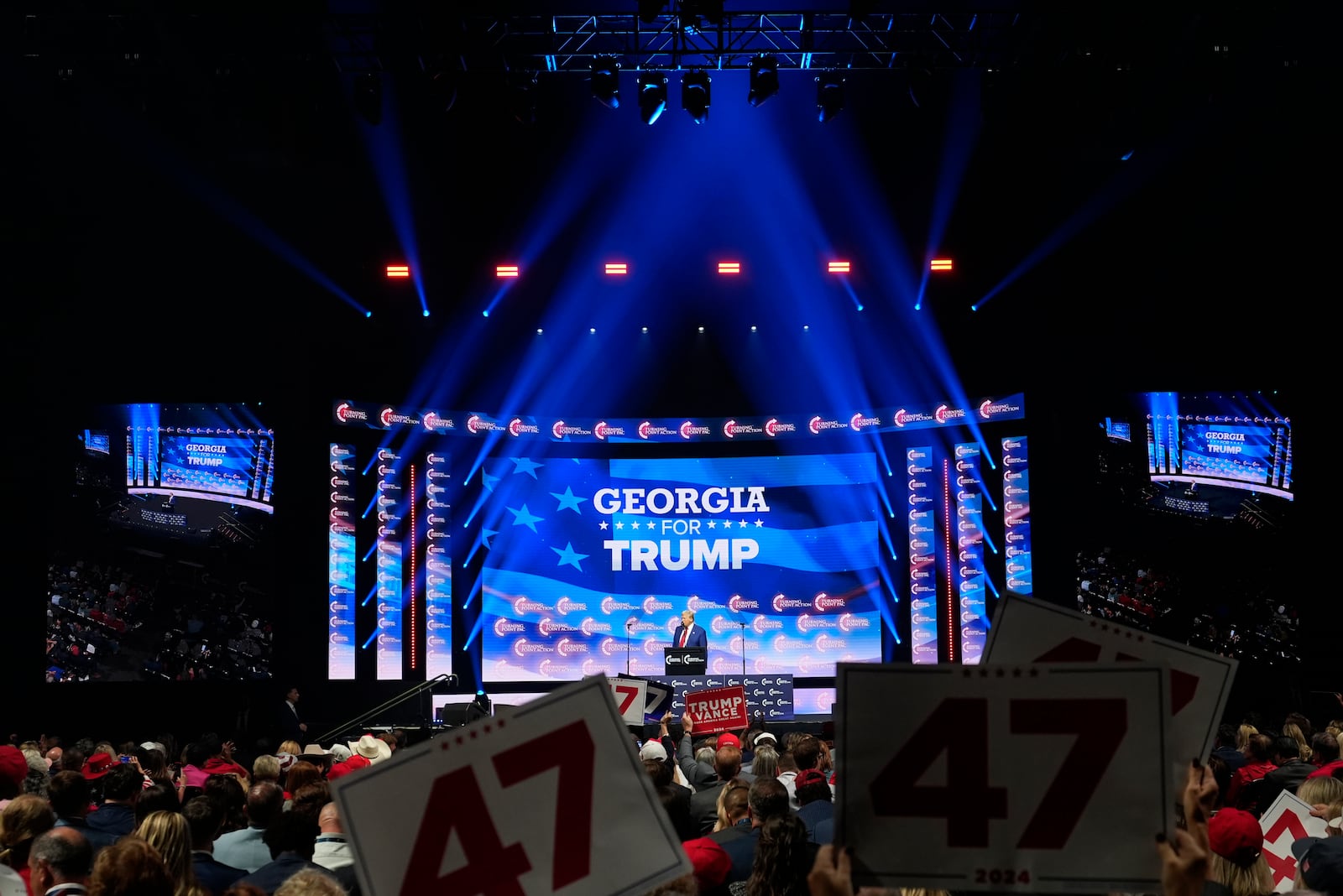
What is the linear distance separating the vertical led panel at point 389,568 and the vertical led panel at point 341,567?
438 millimetres

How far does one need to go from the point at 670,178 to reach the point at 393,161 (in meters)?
4.38

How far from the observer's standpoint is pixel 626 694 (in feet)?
34.8

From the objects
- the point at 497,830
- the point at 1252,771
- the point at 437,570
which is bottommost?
the point at 1252,771

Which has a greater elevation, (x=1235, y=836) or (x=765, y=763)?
(x=1235, y=836)

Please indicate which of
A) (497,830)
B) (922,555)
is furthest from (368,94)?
(497,830)

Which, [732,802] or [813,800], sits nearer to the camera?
[732,802]

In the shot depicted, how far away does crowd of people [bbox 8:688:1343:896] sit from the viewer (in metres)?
3.69

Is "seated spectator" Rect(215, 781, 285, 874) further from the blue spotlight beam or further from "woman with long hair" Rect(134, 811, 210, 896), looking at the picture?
the blue spotlight beam

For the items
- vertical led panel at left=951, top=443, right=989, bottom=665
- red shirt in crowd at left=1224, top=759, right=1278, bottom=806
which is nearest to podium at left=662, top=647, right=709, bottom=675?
vertical led panel at left=951, top=443, right=989, bottom=665

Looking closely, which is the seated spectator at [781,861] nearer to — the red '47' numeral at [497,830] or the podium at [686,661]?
the red '47' numeral at [497,830]

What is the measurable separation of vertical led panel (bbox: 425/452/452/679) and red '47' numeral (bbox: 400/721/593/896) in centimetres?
1696

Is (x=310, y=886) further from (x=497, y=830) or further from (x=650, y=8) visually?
(x=650, y=8)

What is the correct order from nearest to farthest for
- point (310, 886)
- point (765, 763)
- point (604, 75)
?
1. point (310, 886)
2. point (765, 763)
3. point (604, 75)

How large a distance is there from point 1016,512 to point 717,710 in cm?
1004
